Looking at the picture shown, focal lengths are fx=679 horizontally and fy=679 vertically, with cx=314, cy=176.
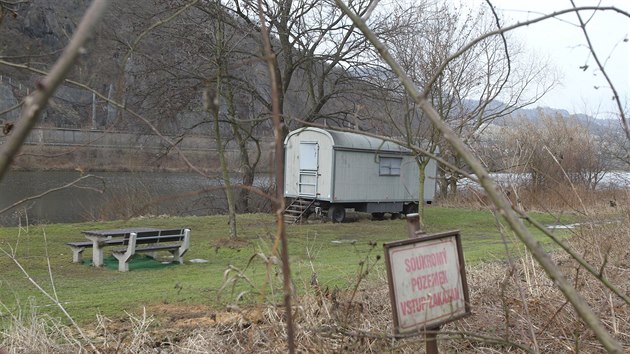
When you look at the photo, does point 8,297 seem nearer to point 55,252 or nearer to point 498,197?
point 55,252

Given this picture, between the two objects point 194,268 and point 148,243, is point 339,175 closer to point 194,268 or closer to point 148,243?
point 148,243

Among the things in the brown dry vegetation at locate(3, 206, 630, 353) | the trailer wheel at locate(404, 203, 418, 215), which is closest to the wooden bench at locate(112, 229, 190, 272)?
the brown dry vegetation at locate(3, 206, 630, 353)

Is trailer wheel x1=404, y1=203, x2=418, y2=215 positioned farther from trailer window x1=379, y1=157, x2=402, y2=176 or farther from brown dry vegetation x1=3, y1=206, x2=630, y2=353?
brown dry vegetation x1=3, y1=206, x2=630, y2=353

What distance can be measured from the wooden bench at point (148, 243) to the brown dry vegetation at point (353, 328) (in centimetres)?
588

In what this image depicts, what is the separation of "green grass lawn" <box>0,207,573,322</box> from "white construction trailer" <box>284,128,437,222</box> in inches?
46.5

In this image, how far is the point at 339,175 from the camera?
21.8m

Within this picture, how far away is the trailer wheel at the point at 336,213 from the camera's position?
858 inches

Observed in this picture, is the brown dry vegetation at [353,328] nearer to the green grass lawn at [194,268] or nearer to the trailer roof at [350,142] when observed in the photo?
the green grass lawn at [194,268]

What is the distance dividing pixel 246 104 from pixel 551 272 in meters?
23.3

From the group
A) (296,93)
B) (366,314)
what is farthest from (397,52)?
(366,314)

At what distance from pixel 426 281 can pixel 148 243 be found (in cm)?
941

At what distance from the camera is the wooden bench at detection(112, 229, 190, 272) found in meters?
11.0

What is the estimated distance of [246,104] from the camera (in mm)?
24469

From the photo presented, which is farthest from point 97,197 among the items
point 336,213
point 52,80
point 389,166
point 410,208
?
point 52,80
